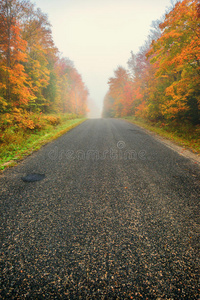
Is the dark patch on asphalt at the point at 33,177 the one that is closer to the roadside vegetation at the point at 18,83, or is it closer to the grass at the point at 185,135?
the roadside vegetation at the point at 18,83

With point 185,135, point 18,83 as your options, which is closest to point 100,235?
point 185,135

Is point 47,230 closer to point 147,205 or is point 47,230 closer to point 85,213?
point 85,213

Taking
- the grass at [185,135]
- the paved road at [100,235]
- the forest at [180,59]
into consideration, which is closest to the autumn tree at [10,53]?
the paved road at [100,235]

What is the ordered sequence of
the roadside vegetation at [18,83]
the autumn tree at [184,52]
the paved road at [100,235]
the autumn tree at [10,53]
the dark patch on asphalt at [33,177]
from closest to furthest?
1. the paved road at [100,235]
2. the dark patch on asphalt at [33,177]
3. the roadside vegetation at [18,83]
4. the autumn tree at [184,52]
5. the autumn tree at [10,53]

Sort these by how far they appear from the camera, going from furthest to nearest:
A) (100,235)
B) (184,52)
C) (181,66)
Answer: (181,66) → (184,52) → (100,235)

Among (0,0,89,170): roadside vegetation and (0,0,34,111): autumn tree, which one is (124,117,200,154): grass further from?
(0,0,34,111): autumn tree

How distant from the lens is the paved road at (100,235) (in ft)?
3.87

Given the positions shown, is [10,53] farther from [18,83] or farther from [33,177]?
[33,177]

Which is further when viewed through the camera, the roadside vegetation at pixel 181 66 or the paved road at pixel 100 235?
the roadside vegetation at pixel 181 66

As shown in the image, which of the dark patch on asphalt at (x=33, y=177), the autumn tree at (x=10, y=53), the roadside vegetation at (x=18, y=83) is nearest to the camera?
the dark patch on asphalt at (x=33, y=177)

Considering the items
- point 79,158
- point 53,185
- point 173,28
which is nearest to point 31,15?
point 173,28

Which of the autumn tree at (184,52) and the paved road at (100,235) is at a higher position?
the autumn tree at (184,52)

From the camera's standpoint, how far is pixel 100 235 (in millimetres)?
1657

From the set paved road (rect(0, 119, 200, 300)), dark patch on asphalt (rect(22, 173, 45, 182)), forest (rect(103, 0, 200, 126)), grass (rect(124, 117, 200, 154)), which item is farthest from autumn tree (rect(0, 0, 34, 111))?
grass (rect(124, 117, 200, 154))
